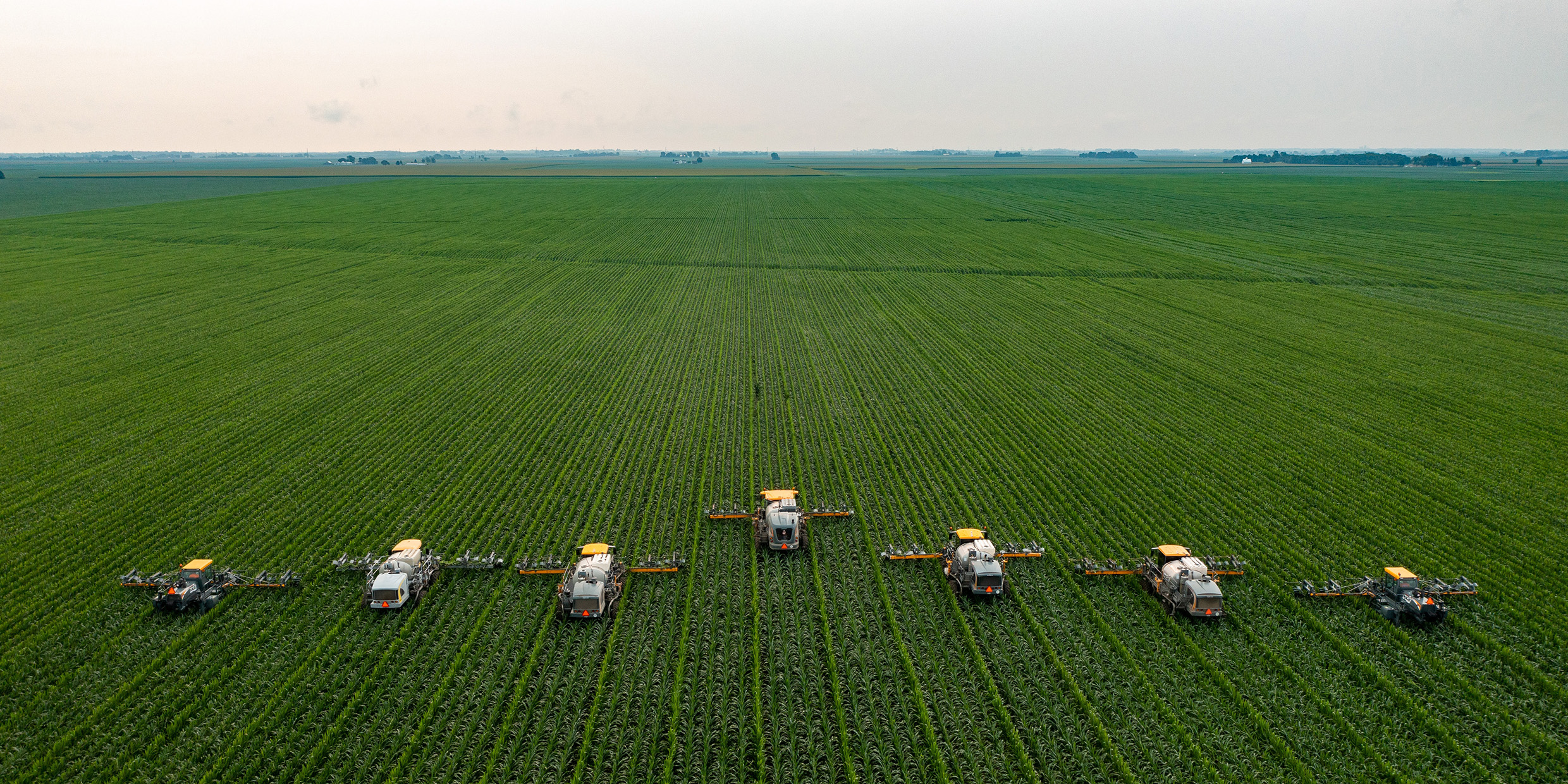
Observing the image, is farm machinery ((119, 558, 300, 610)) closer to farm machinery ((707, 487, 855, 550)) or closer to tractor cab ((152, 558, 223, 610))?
tractor cab ((152, 558, 223, 610))

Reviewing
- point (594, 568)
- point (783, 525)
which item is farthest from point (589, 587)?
point (783, 525)

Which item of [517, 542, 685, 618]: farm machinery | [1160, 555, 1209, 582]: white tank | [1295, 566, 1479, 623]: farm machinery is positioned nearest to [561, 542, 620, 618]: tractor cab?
[517, 542, 685, 618]: farm machinery

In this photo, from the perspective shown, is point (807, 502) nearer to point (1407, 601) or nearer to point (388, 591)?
point (388, 591)

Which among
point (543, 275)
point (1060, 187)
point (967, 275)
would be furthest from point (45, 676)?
point (1060, 187)

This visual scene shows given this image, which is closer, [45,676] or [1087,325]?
[45,676]

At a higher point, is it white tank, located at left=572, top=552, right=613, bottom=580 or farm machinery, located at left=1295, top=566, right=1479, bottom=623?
white tank, located at left=572, top=552, right=613, bottom=580

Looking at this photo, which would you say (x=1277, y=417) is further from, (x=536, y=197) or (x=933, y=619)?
(x=536, y=197)
